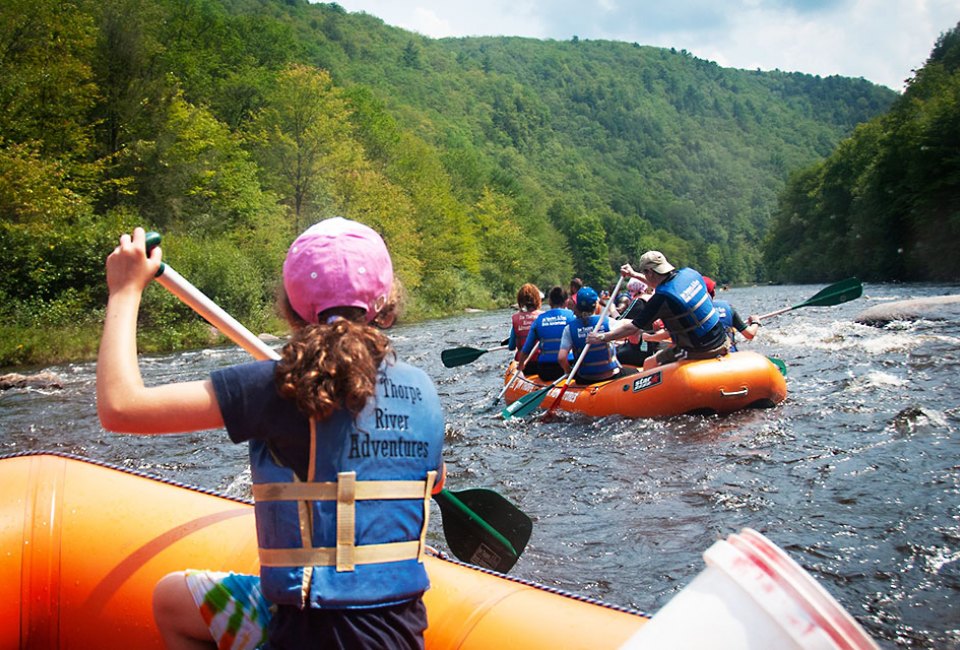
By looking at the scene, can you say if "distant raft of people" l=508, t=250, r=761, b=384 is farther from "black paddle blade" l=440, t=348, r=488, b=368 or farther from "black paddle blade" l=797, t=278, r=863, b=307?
"black paddle blade" l=797, t=278, r=863, b=307

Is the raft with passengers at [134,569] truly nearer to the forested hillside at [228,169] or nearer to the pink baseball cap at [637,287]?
the pink baseball cap at [637,287]

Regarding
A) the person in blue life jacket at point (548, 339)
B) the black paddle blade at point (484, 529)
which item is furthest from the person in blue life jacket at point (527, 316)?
the black paddle blade at point (484, 529)

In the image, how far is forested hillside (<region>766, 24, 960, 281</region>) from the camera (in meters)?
34.6

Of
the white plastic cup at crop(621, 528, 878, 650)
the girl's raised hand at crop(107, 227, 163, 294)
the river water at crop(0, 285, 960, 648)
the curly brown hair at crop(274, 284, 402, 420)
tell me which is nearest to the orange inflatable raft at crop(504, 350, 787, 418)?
the river water at crop(0, 285, 960, 648)

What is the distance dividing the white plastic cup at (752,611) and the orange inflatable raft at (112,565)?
3.29ft

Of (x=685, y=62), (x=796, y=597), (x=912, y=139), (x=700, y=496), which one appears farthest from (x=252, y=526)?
(x=685, y=62)

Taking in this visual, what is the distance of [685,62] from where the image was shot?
199 m

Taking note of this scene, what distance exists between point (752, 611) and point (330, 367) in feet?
2.87

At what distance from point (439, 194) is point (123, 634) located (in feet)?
142

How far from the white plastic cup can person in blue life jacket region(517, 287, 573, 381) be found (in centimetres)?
768

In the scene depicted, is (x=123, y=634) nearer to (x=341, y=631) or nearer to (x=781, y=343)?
(x=341, y=631)

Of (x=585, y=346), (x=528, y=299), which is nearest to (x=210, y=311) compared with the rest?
(x=585, y=346)

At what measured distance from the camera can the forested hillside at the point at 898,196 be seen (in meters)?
34.6

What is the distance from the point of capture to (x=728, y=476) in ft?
18.3
